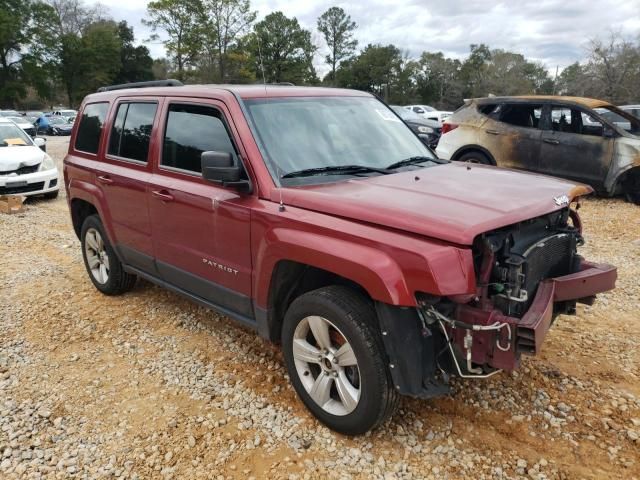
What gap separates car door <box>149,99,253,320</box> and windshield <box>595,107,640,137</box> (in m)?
7.68

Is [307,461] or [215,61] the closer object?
[307,461]

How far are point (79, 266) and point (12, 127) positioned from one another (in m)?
6.91

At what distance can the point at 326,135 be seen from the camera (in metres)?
3.46

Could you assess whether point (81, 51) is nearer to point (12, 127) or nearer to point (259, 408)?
point (12, 127)

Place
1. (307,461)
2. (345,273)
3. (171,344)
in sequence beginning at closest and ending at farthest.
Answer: (345,273) < (307,461) < (171,344)

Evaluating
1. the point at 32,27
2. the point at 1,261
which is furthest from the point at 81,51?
the point at 1,261

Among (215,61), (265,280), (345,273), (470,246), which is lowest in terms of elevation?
(265,280)

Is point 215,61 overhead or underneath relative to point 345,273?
overhead

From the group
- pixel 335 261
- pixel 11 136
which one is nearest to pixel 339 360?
pixel 335 261

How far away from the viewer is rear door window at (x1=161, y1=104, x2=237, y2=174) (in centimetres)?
339

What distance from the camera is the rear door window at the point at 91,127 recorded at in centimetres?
468

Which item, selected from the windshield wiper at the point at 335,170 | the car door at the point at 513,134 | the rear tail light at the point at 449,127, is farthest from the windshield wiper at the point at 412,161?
the rear tail light at the point at 449,127

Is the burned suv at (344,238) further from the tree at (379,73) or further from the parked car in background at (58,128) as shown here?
the tree at (379,73)

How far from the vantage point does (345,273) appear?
256 cm
